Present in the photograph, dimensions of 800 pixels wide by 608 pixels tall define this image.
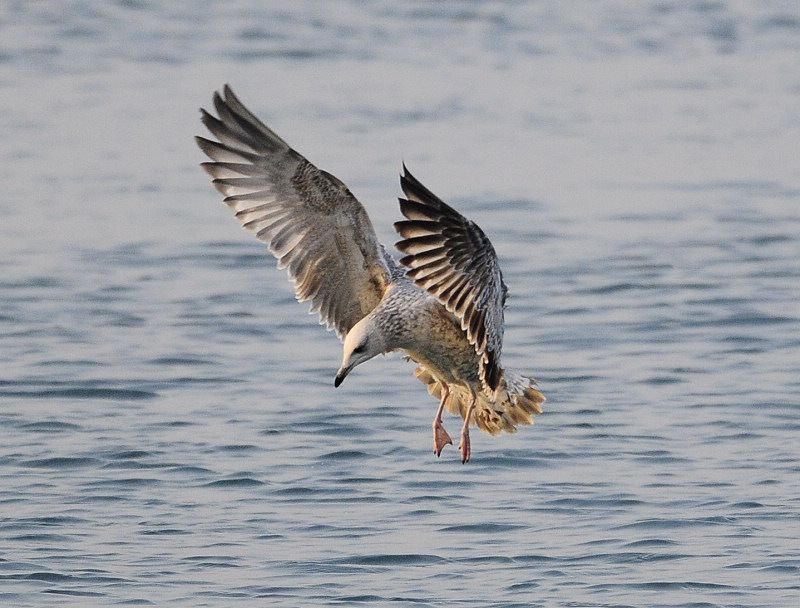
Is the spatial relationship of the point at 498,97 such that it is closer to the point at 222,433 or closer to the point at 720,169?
the point at 720,169

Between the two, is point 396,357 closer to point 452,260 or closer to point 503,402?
point 503,402

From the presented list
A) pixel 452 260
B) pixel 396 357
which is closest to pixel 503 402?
pixel 452 260

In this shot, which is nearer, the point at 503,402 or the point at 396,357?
the point at 503,402

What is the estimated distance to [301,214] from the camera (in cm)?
770

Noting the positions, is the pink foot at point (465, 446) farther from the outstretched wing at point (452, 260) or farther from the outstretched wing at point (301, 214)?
the outstretched wing at point (301, 214)

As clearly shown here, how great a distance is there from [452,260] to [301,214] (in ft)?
3.44

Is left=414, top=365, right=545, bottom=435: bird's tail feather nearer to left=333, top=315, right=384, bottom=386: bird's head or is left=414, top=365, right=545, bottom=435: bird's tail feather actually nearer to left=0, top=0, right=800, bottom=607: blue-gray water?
left=0, top=0, right=800, bottom=607: blue-gray water

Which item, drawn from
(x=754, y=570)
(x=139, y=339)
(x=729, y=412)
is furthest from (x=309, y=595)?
(x=139, y=339)

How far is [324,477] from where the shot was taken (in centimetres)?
859

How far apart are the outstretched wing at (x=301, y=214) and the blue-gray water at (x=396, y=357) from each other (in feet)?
3.49

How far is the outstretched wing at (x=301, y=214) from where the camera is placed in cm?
753

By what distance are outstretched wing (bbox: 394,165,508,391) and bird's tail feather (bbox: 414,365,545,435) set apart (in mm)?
839

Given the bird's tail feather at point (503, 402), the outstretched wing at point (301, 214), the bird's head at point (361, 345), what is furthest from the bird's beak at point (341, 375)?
the bird's tail feather at point (503, 402)

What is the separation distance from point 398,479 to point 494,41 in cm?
1127
